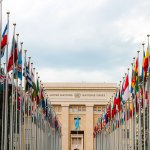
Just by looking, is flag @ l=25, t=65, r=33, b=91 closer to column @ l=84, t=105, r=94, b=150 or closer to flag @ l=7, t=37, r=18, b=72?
flag @ l=7, t=37, r=18, b=72

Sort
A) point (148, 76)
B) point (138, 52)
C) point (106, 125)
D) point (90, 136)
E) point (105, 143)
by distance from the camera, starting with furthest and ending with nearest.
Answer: point (90, 136) → point (105, 143) → point (106, 125) → point (138, 52) → point (148, 76)

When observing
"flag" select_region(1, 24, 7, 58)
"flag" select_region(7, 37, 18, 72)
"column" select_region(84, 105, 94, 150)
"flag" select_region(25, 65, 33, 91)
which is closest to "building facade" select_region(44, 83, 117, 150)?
"column" select_region(84, 105, 94, 150)

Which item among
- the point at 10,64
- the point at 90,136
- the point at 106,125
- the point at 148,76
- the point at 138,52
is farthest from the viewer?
the point at 90,136

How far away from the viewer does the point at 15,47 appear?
99.7 ft

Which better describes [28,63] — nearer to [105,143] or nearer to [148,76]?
[148,76]

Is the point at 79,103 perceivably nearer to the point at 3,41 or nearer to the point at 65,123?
the point at 65,123

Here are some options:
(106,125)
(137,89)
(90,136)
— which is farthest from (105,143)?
(137,89)

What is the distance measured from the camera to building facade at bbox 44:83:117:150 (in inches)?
4040

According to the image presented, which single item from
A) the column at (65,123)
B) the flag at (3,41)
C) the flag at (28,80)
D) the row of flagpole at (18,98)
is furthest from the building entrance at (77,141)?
the flag at (3,41)

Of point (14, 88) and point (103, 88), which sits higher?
point (103, 88)

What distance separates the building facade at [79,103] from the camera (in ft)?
337

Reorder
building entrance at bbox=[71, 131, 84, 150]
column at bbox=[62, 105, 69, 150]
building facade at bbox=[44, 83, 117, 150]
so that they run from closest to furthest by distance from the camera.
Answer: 1. column at bbox=[62, 105, 69, 150]
2. building facade at bbox=[44, 83, 117, 150]
3. building entrance at bbox=[71, 131, 84, 150]

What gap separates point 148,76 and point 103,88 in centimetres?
7118

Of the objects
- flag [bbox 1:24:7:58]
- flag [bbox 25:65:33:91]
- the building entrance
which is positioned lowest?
the building entrance
